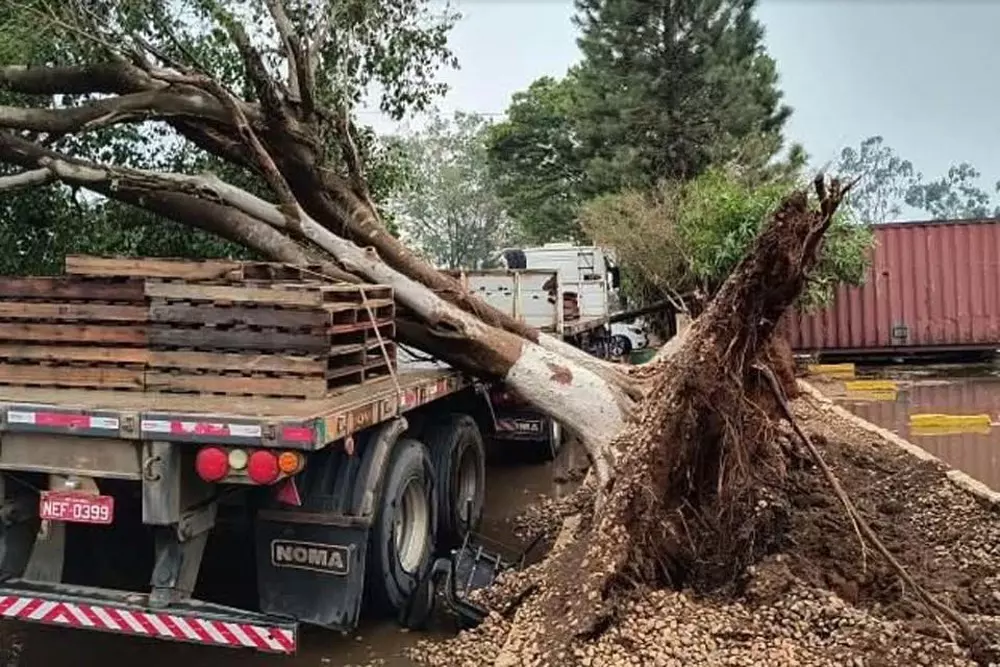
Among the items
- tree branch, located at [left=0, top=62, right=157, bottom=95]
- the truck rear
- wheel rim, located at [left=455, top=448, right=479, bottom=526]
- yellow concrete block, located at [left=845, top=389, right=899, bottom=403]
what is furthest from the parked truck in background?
yellow concrete block, located at [left=845, top=389, right=899, bottom=403]

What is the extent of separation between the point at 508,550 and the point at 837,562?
7.94ft

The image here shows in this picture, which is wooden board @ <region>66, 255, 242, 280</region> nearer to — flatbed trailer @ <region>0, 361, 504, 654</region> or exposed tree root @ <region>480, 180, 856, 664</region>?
flatbed trailer @ <region>0, 361, 504, 654</region>

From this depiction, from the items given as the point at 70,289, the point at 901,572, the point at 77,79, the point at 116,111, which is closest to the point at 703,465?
the point at 901,572

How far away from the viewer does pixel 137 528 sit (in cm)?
471

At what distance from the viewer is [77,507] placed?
395 cm

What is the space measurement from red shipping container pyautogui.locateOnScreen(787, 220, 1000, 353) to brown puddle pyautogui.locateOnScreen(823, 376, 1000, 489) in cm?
201

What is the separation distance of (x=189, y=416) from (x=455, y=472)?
8.61ft

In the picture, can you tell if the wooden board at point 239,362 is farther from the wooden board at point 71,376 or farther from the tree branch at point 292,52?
the tree branch at point 292,52

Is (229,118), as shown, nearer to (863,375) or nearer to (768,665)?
(768,665)

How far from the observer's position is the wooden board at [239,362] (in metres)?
4.39

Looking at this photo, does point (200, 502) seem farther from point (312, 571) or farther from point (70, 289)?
point (70, 289)

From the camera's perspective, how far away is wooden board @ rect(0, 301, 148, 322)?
4539mm

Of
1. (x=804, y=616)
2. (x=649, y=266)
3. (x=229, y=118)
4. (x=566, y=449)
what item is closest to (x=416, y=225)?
(x=649, y=266)

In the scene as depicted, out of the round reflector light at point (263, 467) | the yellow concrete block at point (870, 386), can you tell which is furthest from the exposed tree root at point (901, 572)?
the yellow concrete block at point (870, 386)
